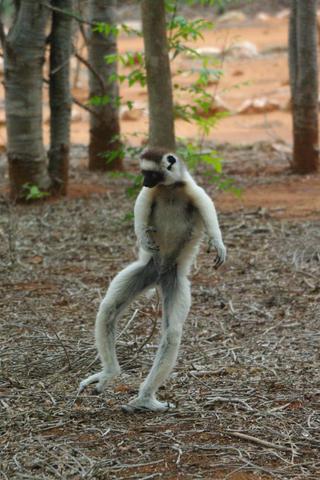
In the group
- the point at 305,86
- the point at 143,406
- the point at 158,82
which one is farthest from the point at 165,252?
the point at 305,86

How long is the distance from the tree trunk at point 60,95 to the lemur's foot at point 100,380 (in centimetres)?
643

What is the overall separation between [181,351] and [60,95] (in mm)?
5879

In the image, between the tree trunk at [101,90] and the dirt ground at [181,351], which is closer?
the dirt ground at [181,351]

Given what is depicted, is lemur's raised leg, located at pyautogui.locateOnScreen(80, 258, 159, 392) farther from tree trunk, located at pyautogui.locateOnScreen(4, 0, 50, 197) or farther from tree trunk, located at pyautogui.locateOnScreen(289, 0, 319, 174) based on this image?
tree trunk, located at pyautogui.locateOnScreen(289, 0, 319, 174)

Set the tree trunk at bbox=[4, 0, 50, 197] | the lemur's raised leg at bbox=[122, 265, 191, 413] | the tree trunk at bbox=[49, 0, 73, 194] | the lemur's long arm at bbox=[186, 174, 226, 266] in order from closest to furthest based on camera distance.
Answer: the lemur's raised leg at bbox=[122, 265, 191, 413] < the lemur's long arm at bbox=[186, 174, 226, 266] < the tree trunk at bbox=[4, 0, 50, 197] < the tree trunk at bbox=[49, 0, 73, 194]

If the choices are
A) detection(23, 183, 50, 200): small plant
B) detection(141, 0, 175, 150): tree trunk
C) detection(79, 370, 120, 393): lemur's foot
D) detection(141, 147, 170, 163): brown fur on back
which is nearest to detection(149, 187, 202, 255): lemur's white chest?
detection(141, 147, 170, 163): brown fur on back

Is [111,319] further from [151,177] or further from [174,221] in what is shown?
[151,177]

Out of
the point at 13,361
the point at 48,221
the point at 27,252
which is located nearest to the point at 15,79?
the point at 48,221

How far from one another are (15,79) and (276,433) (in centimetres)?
714

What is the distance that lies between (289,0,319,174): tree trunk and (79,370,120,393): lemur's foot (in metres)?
8.19

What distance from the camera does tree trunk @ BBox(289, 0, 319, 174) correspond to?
12.4 meters

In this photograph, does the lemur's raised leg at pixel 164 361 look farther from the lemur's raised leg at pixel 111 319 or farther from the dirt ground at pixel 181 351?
the lemur's raised leg at pixel 111 319

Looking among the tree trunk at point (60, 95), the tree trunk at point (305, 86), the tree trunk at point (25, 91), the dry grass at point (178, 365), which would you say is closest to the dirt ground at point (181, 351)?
the dry grass at point (178, 365)

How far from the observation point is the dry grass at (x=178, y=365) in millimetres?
4344
